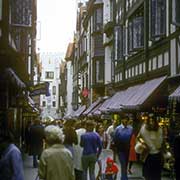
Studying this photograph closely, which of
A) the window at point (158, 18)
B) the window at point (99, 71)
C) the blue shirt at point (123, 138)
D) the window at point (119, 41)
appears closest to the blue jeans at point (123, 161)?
the blue shirt at point (123, 138)

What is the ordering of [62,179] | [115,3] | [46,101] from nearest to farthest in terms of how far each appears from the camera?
[62,179]
[115,3]
[46,101]

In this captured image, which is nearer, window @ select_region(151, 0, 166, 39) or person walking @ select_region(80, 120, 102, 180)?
person walking @ select_region(80, 120, 102, 180)

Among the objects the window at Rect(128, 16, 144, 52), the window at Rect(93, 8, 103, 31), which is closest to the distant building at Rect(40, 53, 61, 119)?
the window at Rect(93, 8, 103, 31)

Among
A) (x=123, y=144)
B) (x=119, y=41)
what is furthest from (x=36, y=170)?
(x=119, y=41)

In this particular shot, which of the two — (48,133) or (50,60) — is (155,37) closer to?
(48,133)

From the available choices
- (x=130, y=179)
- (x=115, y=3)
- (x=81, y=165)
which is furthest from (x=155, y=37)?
(x=115, y=3)

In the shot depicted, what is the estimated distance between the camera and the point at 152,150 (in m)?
12.6

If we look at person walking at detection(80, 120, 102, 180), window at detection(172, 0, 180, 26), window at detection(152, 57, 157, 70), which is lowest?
person walking at detection(80, 120, 102, 180)

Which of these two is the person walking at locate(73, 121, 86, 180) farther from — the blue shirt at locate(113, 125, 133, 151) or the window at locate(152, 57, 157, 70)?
the window at locate(152, 57, 157, 70)

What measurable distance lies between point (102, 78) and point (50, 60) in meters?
96.5

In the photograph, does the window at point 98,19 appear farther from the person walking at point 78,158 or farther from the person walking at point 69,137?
the person walking at point 69,137

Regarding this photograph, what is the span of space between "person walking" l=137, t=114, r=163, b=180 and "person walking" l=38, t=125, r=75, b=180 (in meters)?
3.84

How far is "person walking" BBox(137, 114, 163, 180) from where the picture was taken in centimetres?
1247

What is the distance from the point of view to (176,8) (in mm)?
18625
